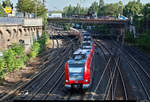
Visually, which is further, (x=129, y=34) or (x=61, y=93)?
(x=129, y=34)

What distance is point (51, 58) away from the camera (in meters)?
40.0

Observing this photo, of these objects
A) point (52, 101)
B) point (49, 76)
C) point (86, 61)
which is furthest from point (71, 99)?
point (49, 76)

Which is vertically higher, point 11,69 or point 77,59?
point 77,59

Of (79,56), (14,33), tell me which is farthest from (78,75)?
(14,33)

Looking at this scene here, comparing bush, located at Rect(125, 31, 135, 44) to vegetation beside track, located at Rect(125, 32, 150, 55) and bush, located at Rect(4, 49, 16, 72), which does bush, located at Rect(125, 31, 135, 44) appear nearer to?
vegetation beside track, located at Rect(125, 32, 150, 55)

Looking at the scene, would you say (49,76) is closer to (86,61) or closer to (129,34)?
(86,61)

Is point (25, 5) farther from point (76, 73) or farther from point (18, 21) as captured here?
point (76, 73)

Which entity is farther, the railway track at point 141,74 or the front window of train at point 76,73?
the railway track at point 141,74

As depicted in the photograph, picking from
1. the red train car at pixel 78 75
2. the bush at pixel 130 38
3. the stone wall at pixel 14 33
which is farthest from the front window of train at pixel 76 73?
the bush at pixel 130 38

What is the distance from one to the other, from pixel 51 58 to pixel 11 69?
13.1 meters

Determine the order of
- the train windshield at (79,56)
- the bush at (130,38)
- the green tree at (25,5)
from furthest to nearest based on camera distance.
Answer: the green tree at (25,5) < the bush at (130,38) < the train windshield at (79,56)

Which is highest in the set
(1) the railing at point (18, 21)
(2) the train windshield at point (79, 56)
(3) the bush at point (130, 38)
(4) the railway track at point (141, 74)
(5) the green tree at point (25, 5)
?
(5) the green tree at point (25, 5)

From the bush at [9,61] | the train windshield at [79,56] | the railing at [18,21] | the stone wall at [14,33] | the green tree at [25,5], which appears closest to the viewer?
the train windshield at [79,56]

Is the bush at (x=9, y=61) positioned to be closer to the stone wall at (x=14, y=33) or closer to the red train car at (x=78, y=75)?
the stone wall at (x=14, y=33)
